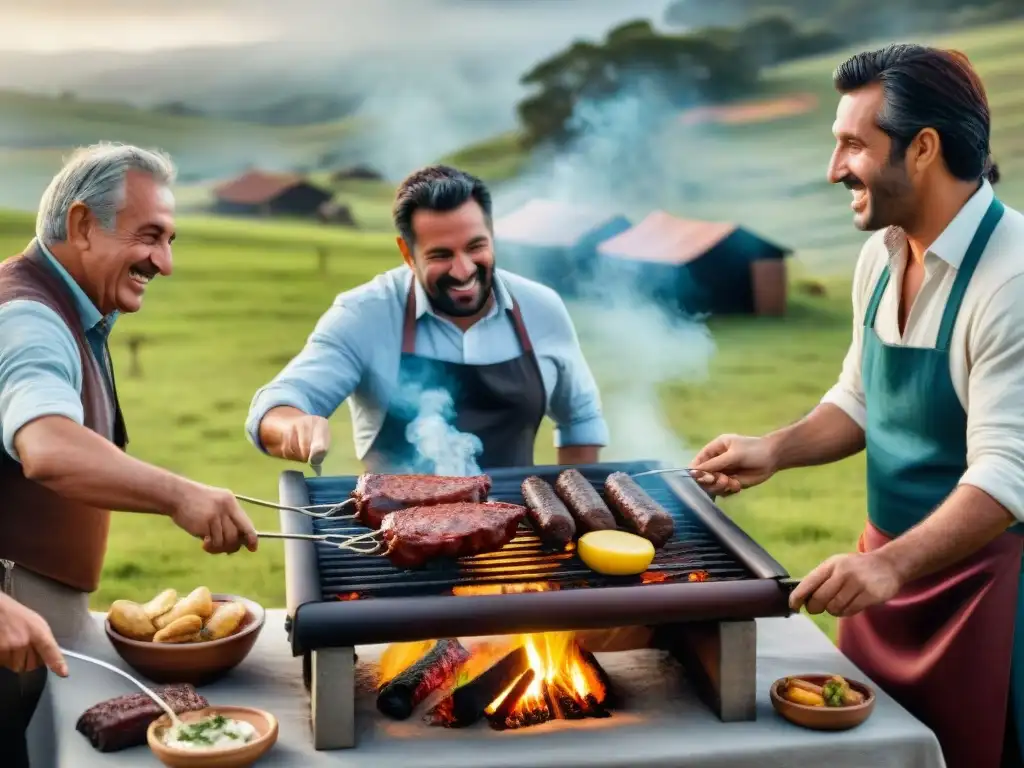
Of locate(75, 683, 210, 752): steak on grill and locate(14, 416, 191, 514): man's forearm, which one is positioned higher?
locate(14, 416, 191, 514): man's forearm

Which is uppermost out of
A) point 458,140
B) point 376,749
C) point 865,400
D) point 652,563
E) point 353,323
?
point 458,140

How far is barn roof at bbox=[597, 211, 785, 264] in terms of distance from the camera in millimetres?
11094

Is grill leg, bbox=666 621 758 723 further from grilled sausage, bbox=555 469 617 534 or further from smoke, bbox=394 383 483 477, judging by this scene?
smoke, bbox=394 383 483 477

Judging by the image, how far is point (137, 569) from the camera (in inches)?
336

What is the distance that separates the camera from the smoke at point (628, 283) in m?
11.7

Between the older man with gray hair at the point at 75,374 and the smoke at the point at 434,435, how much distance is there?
46.0 inches

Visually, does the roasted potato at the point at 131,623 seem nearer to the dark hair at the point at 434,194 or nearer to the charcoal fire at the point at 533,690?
the charcoal fire at the point at 533,690

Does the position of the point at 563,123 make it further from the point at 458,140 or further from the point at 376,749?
the point at 376,749

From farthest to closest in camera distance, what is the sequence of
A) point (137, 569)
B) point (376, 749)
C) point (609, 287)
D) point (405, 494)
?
point (609, 287)
point (137, 569)
point (405, 494)
point (376, 749)

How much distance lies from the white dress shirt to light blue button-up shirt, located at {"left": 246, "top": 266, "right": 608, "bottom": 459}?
1452 mm

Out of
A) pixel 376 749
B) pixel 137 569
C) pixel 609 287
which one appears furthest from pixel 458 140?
pixel 376 749

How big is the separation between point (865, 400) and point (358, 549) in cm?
187

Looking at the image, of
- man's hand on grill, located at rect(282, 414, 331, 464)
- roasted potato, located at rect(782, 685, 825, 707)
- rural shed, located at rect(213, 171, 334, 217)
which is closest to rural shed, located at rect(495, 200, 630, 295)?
rural shed, located at rect(213, 171, 334, 217)

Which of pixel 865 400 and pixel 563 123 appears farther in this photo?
pixel 563 123
